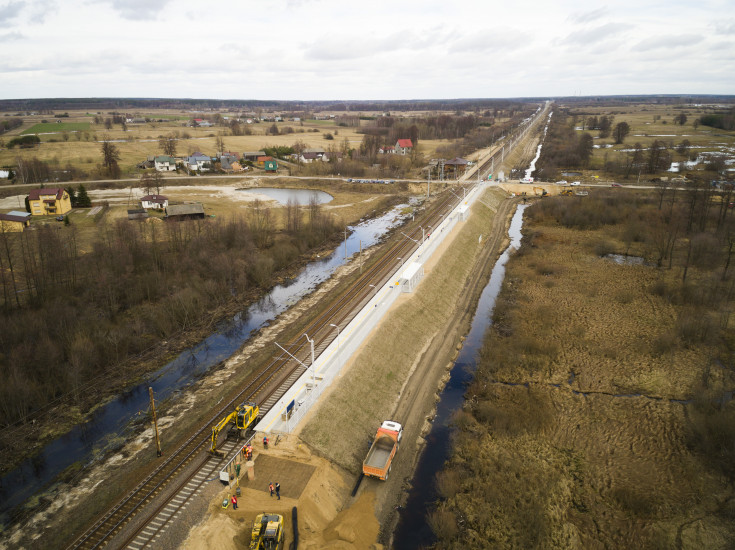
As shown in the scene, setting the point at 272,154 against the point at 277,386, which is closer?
the point at 277,386

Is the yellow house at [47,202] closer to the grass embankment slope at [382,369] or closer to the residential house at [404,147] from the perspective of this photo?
the grass embankment slope at [382,369]

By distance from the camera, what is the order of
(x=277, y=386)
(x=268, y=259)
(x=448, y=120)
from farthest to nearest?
(x=448, y=120) < (x=268, y=259) < (x=277, y=386)

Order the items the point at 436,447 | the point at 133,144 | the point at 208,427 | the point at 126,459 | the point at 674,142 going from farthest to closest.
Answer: the point at 133,144 < the point at 674,142 < the point at 436,447 < the point at 208,427 < the point at 126,459

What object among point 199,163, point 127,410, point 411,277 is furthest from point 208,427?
point 199,163

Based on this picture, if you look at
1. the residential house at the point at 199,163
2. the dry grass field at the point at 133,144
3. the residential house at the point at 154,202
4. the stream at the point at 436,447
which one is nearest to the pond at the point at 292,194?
the residential house at the point at 199,163

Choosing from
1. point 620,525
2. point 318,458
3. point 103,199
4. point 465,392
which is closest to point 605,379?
point 465,392

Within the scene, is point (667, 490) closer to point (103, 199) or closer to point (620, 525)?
point (620, 525)

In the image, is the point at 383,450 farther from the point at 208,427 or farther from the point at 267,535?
the point at 208,427
